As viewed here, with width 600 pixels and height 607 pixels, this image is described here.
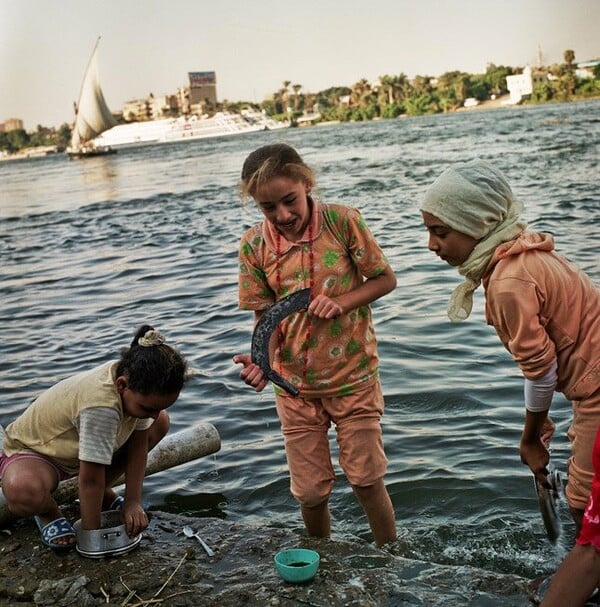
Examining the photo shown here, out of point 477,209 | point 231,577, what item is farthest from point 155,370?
point 477,209

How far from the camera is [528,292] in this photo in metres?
3.06

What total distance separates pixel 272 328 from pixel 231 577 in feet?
3.34

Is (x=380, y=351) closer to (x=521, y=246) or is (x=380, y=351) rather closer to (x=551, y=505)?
(x=551, y=505)

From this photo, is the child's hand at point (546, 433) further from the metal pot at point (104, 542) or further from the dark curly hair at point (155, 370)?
the metal pot at point (104, 542)

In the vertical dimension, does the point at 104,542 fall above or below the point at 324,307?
below

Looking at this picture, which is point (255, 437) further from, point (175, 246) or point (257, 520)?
point (175, 246)

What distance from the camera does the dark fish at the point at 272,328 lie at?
377 cm

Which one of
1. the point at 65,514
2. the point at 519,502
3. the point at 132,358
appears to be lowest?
the point at 519,502

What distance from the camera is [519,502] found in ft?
16.3

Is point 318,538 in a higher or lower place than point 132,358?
lower

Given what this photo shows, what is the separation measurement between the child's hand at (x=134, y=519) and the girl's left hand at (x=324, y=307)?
1293 mm

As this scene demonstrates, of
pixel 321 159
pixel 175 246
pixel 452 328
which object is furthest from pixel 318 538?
pixel 321 159

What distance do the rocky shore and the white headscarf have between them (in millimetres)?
1171

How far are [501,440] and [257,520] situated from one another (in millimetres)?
1647
